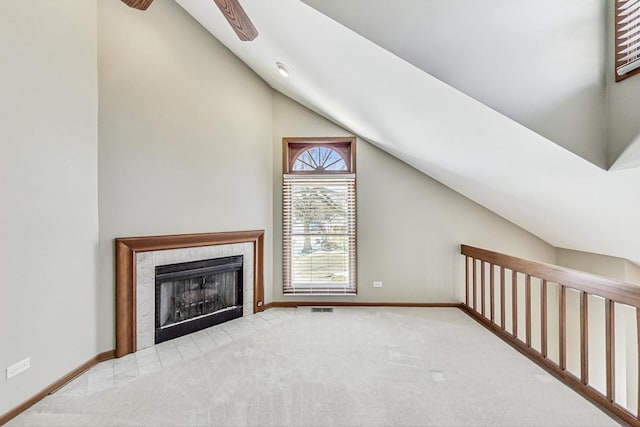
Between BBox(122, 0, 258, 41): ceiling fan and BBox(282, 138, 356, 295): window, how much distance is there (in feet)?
5.34

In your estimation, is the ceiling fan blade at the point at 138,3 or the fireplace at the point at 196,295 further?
the fireplace at the point at 196,295

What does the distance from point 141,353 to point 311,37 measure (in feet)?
10.5

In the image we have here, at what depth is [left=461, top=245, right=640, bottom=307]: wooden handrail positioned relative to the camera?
1841mm

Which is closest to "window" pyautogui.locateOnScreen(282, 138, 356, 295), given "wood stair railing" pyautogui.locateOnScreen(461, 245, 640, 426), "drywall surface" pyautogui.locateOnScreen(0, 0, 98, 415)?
"wood stair railing" pyautogui.locateOnScreen(461, 245, 640, 426)

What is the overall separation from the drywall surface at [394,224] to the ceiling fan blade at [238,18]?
1463 millimetres

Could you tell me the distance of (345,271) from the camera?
4.20 m

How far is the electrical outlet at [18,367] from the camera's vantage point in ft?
6.37

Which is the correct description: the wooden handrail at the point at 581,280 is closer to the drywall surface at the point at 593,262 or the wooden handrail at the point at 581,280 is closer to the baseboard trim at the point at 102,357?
the baseboard trim at the point at 102,357

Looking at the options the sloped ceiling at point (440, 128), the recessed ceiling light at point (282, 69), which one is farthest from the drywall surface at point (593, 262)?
the recessed ceiling light at point (282, 69)

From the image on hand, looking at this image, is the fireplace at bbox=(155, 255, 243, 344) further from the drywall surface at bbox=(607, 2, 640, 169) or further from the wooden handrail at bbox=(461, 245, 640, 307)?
the drywall surface at bbox=(607, 2, 640, 169)

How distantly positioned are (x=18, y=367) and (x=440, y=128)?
3.66 m

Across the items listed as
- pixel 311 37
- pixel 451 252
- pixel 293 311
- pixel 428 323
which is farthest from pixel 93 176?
pixel 451 252

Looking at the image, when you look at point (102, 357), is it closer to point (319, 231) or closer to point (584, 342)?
point (319, 231)

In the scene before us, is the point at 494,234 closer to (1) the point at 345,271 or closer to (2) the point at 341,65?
(1) the point at 345,271
